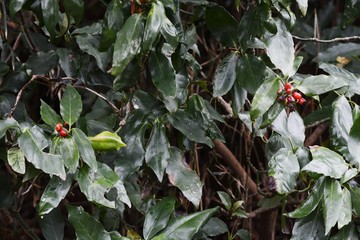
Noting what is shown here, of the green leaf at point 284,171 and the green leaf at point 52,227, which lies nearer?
the green leaf at point 284,171

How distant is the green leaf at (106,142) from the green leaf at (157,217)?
19cm

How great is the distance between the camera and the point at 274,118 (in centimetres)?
122

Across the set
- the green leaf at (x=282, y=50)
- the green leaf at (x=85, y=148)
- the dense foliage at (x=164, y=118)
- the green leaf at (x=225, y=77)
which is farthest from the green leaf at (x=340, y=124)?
the green leaf at (x=85, y=148)

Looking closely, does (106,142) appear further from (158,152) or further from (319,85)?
(319,85)

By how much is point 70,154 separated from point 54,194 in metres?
0.11

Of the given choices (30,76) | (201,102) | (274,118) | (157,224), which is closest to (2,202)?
(30,76)

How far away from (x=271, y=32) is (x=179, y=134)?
326mm

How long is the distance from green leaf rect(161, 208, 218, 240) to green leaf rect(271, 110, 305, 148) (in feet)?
0.81

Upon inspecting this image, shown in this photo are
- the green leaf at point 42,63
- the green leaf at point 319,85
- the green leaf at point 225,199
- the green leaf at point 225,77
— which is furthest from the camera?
the green leaf at point 225,199

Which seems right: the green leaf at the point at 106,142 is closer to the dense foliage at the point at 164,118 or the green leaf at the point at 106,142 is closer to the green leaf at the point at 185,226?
the dense foliage at the point at 164,118

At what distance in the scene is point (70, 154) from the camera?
1.18m

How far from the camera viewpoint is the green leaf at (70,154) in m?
1.17

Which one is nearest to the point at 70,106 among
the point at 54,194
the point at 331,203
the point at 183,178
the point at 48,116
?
the point at 48,116

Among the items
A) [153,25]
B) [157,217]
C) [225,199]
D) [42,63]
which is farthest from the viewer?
[225,199]
